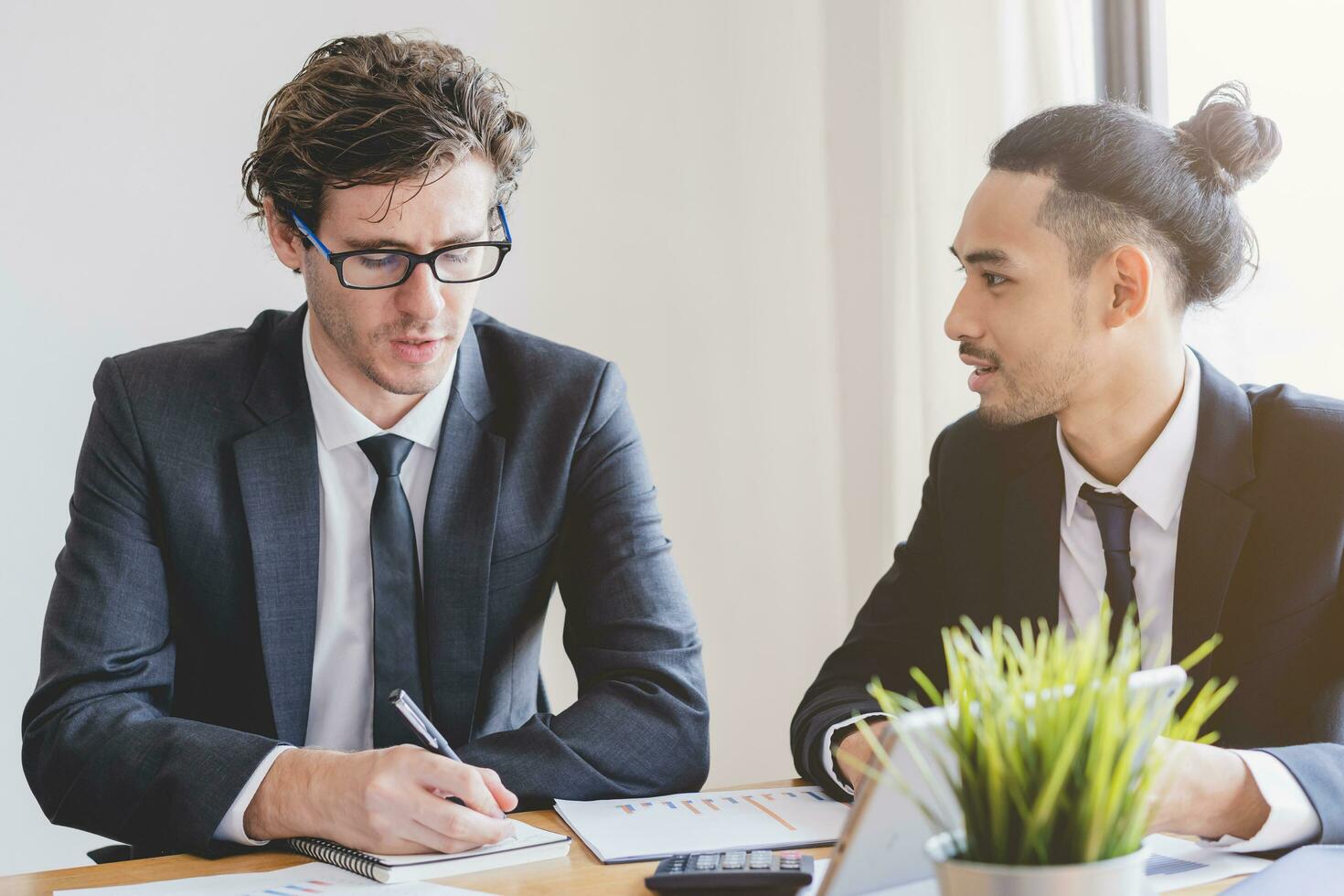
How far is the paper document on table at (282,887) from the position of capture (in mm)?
1165

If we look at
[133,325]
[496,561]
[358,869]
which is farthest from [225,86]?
[358,869]

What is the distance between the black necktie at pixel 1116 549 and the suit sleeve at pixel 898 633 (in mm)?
269

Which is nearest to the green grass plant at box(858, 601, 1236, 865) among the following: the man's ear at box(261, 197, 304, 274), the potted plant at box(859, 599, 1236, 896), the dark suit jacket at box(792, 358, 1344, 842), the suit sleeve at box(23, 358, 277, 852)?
the potted plant at box(859, 599, 1236, 896)

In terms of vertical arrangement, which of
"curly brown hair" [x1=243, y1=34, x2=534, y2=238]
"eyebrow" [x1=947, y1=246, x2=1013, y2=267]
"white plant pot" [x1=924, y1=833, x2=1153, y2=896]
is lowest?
"white plant pot" [x1=924, y1=833, x2=1153, y2=896]

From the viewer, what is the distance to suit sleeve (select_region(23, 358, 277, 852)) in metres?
1.41

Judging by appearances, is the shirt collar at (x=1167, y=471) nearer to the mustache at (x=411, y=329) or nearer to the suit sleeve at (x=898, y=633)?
the suit sleeve at (x=898, y=633)

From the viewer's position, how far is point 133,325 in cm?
268

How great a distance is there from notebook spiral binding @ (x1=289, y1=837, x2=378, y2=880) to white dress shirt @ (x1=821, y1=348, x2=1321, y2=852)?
57cm

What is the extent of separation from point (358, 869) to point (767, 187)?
89.7 inches

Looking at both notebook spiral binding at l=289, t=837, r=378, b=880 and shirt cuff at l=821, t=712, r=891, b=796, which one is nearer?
notebook spiral binding at l=289, t=837, r=378, b=880

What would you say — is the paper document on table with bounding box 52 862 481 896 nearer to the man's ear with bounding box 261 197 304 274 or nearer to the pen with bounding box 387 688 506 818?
the pen with bounding box 387 688 506 818

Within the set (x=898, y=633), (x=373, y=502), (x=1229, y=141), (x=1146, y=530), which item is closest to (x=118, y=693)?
(x=373, y=502)

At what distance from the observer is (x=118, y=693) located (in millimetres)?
1589

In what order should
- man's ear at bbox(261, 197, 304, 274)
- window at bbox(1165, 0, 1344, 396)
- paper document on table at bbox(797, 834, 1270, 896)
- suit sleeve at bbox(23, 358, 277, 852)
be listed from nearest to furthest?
1. paper document on table at bbox(797, 834, 1270, 896)
2. suit sleeve at bbox(23, 358, 277, 852)
3. man's ear at bbox(261, 197, 304, 274)
4. window at bbox(1165, 0, 1344, 396)
